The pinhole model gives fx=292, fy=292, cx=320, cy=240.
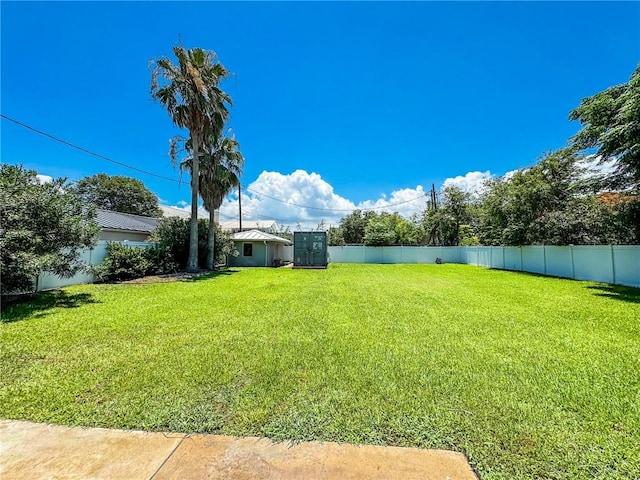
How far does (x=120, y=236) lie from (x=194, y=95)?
8881mm

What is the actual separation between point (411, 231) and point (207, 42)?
22.2 meters

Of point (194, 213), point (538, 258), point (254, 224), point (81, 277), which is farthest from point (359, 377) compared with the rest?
point (254, 224)

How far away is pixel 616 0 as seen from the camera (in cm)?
778

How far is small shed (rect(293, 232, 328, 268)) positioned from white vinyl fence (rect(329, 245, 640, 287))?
5385mm

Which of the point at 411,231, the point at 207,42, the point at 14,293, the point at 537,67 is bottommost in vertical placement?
the point at 14,293

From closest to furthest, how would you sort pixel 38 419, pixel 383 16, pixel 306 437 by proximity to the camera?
pixel 306 437
pixel 38 419
pixel 383 16

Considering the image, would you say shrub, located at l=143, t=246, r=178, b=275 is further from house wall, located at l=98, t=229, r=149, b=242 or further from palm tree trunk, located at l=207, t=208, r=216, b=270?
house wall, located at l=98, t=229, r=149, b=242

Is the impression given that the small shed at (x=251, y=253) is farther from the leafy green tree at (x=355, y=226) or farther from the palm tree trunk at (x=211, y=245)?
the leafy green tree at (x=355, y=226)

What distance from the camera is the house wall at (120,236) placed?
1504 centimetres

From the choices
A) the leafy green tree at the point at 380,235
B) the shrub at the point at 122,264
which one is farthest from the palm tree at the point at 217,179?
the leafy green tree at the point at 380,235

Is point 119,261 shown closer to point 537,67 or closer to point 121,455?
point 121,455

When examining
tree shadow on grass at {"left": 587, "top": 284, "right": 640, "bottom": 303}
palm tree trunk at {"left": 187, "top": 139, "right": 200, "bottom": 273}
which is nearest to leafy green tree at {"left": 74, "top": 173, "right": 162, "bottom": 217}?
palm tree trunk at {"left": 187, "top": 139, "right": 200, "bottom": 273}

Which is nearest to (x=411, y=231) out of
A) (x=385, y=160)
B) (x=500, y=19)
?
(x=385, y=160)

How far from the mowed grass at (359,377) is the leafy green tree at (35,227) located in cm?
102
